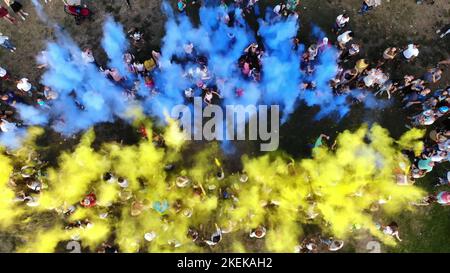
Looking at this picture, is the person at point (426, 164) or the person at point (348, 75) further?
the person at point (348, 75)

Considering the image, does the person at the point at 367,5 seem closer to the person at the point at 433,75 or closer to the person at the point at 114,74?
the person at the point at 433,75

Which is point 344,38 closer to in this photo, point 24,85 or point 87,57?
point 87,57

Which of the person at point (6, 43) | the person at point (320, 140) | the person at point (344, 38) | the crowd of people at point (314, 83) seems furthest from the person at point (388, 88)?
the person at point (6, 43)

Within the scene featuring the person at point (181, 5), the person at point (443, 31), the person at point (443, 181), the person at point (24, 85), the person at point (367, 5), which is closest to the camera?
the person at point (24, 85)

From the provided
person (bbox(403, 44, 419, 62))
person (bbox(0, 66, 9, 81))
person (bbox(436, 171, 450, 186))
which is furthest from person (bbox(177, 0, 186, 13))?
person (bbox(436, 171, 450, 186))

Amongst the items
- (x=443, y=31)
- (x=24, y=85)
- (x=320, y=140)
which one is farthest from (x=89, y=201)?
(x=443, y=31)
